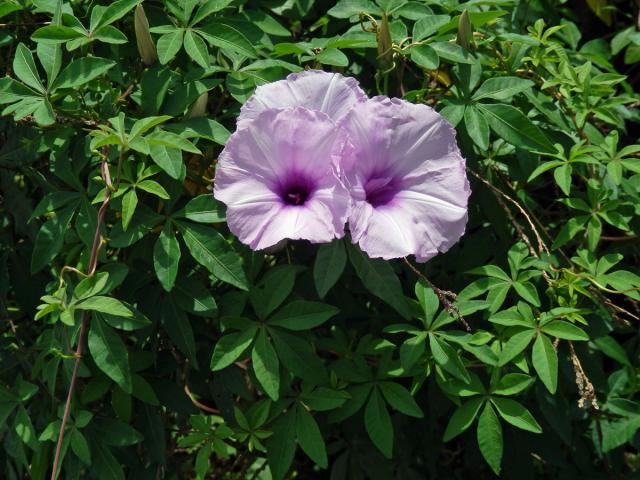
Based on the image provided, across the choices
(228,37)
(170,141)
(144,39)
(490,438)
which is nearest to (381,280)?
(490,438)

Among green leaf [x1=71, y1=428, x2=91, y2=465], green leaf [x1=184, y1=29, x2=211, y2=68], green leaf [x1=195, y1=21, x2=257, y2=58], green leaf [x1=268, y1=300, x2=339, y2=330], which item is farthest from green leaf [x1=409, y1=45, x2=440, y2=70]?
green leaf [x1=71, y1=428, x2=91, y2=465]

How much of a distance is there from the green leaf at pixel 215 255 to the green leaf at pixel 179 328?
6.7 inches

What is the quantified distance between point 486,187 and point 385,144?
23.0 inches

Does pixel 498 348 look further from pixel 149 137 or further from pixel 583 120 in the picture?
pixel 149 137

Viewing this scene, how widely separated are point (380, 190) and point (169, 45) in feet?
1.96

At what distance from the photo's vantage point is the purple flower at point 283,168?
1.71 meters

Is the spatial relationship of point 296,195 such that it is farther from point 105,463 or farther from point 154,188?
point 105,463

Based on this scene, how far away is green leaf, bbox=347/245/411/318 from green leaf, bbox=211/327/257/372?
285mm

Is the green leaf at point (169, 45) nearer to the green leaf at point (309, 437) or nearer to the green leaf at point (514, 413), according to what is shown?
the green leaf at point (309, 437)

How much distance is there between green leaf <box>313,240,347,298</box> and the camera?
1874 mm

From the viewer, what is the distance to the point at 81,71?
1.93 m

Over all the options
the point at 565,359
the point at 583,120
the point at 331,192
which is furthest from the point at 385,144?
the point at 565,359

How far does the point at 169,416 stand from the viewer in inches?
103

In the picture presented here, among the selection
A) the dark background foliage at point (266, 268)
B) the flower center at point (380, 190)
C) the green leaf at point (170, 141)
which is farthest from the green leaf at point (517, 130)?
the green leaf at point (170, 141)
